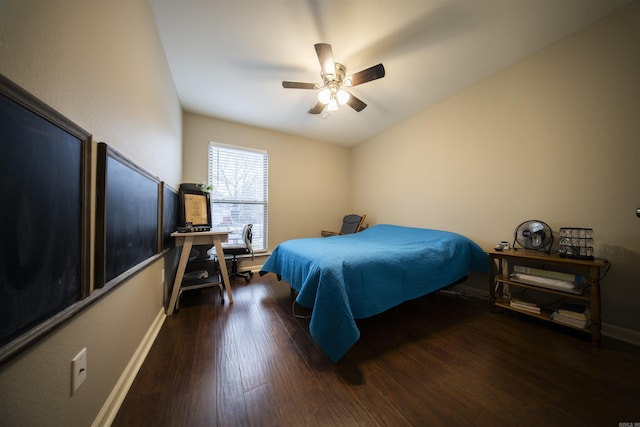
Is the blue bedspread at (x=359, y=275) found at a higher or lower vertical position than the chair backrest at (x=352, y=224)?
lower

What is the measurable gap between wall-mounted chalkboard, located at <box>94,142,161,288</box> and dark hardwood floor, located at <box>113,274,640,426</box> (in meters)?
0.69

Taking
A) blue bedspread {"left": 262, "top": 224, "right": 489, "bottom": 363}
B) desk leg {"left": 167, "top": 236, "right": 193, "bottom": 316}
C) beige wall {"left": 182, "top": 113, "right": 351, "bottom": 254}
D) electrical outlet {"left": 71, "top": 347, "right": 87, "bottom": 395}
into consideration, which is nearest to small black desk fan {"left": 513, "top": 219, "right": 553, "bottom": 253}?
blue bedspread {"left": 262, "top": 224, "right": 489, "bottom": 363}

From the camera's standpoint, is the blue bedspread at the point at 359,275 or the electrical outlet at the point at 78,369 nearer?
the electrical outlet at the point at 78,369

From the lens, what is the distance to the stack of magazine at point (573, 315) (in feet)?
4.72

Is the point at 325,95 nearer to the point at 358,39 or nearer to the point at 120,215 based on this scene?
the point at 358,39

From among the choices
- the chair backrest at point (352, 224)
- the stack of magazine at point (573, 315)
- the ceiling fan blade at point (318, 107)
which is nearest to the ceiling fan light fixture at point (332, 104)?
the ceiling fan blade at point (318, 107)

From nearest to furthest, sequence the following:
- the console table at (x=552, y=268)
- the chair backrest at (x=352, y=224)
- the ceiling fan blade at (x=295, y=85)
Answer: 1. the console table at (x=552, y=268)
2. the ceiling fan blade at (x=295, y=85)
3. the chair backrest at (x=352, y=224)

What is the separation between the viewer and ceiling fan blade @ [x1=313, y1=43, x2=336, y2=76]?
4.83ft

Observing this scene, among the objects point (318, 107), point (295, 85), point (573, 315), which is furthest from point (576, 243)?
point (295, 85)

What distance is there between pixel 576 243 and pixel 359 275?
1.78 meters

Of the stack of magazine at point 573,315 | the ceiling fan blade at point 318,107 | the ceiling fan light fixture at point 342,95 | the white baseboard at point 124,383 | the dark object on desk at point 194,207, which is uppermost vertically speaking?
the ceiling fan blade at point 318,107

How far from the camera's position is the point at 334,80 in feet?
6.20

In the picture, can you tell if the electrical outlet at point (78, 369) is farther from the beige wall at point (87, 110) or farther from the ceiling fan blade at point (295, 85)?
the ceiling fan blade at point (295, 85)

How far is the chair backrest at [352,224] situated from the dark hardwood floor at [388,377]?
191cm
